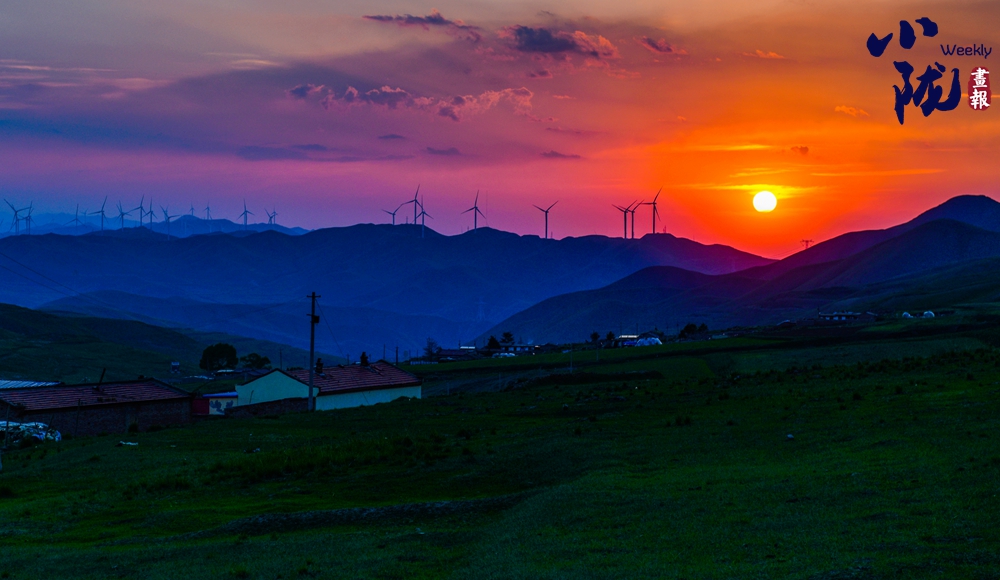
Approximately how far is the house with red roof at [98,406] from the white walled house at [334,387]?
346 inches

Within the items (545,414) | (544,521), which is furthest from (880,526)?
(545,414)

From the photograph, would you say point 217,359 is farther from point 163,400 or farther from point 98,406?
point 98,406

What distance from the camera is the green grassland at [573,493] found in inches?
683

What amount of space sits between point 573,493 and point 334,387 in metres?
64.4

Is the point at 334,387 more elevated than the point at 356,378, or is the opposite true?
the point at 356,378

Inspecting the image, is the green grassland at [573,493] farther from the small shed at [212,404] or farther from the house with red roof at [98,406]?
the small shed at [212,404]

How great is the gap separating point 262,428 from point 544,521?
42.3 m

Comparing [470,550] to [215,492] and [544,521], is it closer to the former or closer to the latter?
[544,521]

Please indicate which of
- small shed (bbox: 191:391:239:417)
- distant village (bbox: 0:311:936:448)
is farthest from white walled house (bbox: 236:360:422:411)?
small shed (bbox: 191:391:239:417)

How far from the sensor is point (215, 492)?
1356 inches

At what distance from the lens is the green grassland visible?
1734cm

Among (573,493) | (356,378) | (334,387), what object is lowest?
(334,387)

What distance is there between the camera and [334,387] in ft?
285

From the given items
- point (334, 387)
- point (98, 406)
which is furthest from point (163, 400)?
point (334, 387)
